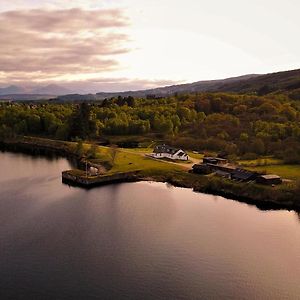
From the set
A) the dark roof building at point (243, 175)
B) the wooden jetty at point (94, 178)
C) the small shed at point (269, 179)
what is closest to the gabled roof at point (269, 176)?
the small shed at point (269, 179)

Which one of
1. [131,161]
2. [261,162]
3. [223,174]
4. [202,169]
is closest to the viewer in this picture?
[223,174]

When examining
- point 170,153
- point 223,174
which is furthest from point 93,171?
point 223,174

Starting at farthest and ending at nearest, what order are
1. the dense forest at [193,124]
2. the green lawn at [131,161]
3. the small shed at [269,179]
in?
the dense forest at [193,124], the green lawn at [131,161], the small shed at [269,179]

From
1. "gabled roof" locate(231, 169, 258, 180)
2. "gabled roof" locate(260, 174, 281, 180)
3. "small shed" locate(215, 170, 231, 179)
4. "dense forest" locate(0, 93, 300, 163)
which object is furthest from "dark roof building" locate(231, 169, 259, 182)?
"dense forest" locate(0, 93, 300, 163)

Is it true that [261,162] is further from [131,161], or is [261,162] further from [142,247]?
[142,247]

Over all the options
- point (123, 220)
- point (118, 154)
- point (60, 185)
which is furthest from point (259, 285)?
point (118, 154)

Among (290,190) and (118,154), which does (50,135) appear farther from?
(290,190)

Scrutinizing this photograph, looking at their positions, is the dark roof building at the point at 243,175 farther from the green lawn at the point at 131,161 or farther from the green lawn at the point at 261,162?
the green lawn at the point at 131,161
